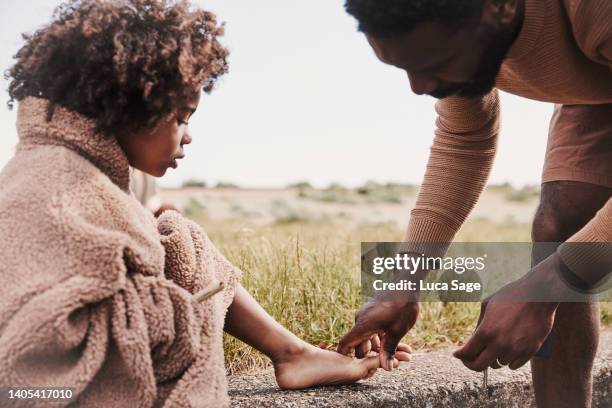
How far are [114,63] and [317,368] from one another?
3.27ft

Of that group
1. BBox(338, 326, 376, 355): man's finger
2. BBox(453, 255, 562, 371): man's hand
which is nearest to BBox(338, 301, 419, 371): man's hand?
BBox(338, 326, 376, 355): man's finger

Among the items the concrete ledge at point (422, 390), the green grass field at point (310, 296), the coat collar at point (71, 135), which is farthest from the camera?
the green grass field at point (310, 296)

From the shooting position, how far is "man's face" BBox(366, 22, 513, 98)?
1.65 meters

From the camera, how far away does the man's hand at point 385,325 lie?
203 centimetres

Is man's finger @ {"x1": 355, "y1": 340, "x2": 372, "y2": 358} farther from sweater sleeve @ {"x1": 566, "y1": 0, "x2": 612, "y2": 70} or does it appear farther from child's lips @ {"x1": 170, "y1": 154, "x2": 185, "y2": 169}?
sweater sleeve @ {"x1": 566, "y1": 0, "x2": 612, "y2": 70}

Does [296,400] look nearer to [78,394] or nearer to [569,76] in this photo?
[78,394]

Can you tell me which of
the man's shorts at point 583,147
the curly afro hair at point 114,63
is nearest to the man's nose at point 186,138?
the curly afro hair at point 114,63

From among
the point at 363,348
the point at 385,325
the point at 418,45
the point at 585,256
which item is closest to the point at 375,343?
the point at 363,348

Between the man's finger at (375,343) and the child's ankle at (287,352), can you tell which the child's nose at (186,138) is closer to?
the child's ankle at (287,352)

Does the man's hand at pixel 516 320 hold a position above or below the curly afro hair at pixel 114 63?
below

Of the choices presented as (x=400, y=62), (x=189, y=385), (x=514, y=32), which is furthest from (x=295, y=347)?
(x=514, y=32)

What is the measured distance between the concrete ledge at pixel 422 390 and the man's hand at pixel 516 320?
0.42m

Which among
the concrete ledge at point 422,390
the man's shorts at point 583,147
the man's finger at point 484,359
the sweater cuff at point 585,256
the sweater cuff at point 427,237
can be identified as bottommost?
the concrete ledge at point 422,390

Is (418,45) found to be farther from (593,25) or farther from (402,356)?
(402,356)
